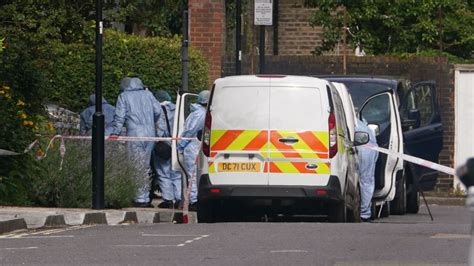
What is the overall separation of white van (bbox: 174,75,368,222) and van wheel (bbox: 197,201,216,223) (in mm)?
356

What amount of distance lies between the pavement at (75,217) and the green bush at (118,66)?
21.4 ft

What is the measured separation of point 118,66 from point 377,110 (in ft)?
20.7

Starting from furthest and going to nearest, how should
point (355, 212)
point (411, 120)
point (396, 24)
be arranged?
point (396, 24), point (411, 120), point (355, 212)

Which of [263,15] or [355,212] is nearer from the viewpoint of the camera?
[355,212]

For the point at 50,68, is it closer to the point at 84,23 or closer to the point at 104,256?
the point at 84,23

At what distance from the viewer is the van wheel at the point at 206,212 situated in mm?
15922

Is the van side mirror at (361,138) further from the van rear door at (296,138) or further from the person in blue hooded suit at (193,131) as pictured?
the person in blue hooded suit at (193,131)

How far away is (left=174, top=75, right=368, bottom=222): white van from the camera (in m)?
15.4

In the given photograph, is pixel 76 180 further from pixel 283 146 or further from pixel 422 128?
pixel 422 128

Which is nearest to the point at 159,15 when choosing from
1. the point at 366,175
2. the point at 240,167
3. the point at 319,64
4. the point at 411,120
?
the point at 319,64

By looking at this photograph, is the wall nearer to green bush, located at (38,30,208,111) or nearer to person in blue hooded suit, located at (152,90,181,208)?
green bush, located at (38,30,208,111)

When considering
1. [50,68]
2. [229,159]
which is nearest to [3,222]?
[229,159]

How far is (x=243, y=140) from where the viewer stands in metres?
15.4

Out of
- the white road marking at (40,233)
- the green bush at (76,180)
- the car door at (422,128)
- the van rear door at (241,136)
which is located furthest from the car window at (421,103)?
the white road marking at (40,233)
